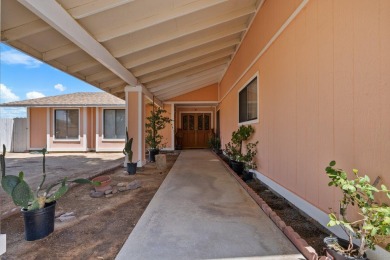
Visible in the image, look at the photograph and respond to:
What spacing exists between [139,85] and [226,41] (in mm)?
2886

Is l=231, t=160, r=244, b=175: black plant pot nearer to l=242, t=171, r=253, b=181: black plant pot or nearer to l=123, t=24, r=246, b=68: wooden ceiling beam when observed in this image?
l=242, t=171, r=253, b=181: black plant pot

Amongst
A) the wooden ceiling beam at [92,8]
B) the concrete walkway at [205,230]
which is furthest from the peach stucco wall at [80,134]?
the wooden ceiling beam at [92,8]

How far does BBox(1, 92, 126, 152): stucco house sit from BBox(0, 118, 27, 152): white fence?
469 millimetres

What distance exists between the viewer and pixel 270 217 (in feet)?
8.63

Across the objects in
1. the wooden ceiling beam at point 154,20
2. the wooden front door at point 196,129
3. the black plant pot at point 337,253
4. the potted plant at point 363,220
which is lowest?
the black plant pot at point 337,253

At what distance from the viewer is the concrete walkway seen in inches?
75.0

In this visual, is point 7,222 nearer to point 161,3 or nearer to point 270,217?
point 270,217

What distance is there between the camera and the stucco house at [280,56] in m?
1.75

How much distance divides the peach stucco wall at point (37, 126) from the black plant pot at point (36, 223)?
1148 centimetres

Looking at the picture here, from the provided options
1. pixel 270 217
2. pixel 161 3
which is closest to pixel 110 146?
pixel 161 3

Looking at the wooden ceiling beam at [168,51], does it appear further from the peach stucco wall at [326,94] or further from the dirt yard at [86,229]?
the dirt yard at [86,229]

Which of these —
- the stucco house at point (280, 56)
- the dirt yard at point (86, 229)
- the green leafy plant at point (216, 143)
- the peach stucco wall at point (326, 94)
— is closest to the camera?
the peach stucco wall at point (326, 94)

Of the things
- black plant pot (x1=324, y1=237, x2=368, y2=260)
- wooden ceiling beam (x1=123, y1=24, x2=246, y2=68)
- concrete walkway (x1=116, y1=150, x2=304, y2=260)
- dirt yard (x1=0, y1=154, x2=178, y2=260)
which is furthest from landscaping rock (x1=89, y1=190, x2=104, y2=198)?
black plant pot (x1=324, y1=237, x2=368, y2=260)

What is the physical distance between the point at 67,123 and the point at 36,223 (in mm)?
10956
